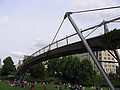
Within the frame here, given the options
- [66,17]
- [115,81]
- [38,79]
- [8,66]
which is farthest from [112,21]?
[8,66]

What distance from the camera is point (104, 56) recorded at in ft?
605

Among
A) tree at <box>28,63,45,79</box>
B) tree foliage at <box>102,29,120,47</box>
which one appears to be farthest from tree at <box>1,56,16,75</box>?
tree foliage at <box>102,29,120,47</box>

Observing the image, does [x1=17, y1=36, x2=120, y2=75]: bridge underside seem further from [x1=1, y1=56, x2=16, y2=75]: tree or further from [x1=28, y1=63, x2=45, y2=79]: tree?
[x1=1, y1=56, x2=16, y2=75]: tree

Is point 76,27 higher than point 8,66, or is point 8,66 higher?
point 8,66

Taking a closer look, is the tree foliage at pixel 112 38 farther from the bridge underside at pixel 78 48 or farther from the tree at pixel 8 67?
the tree at pixel 8 67

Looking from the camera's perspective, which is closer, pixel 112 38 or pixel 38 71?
pixel 112 38

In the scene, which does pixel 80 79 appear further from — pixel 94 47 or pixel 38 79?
pixel 94 47

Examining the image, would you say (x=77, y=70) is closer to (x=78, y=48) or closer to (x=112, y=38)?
(x=78, y=48)

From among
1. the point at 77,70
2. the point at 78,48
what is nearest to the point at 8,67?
the point at 77,70

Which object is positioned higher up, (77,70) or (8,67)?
(8,67)

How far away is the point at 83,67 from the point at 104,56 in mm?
94052

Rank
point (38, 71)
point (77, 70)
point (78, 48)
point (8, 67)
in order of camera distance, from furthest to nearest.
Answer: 1. point (8, 67)
2. point (38, 71)
3. point (77, 70)
4. point (78, 48)

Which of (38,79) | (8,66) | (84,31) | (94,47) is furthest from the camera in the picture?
(8,66)

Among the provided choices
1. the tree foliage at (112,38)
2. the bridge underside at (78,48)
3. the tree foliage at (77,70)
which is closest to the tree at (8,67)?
the tree foliage at (77,70)
